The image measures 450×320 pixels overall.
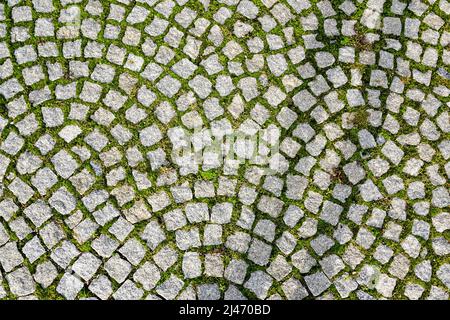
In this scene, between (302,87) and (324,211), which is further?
(302,87)

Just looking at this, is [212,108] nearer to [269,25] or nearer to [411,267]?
[269,25]

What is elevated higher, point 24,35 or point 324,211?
point 24,35

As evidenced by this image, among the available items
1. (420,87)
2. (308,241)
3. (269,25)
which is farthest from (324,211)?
(269,25)
